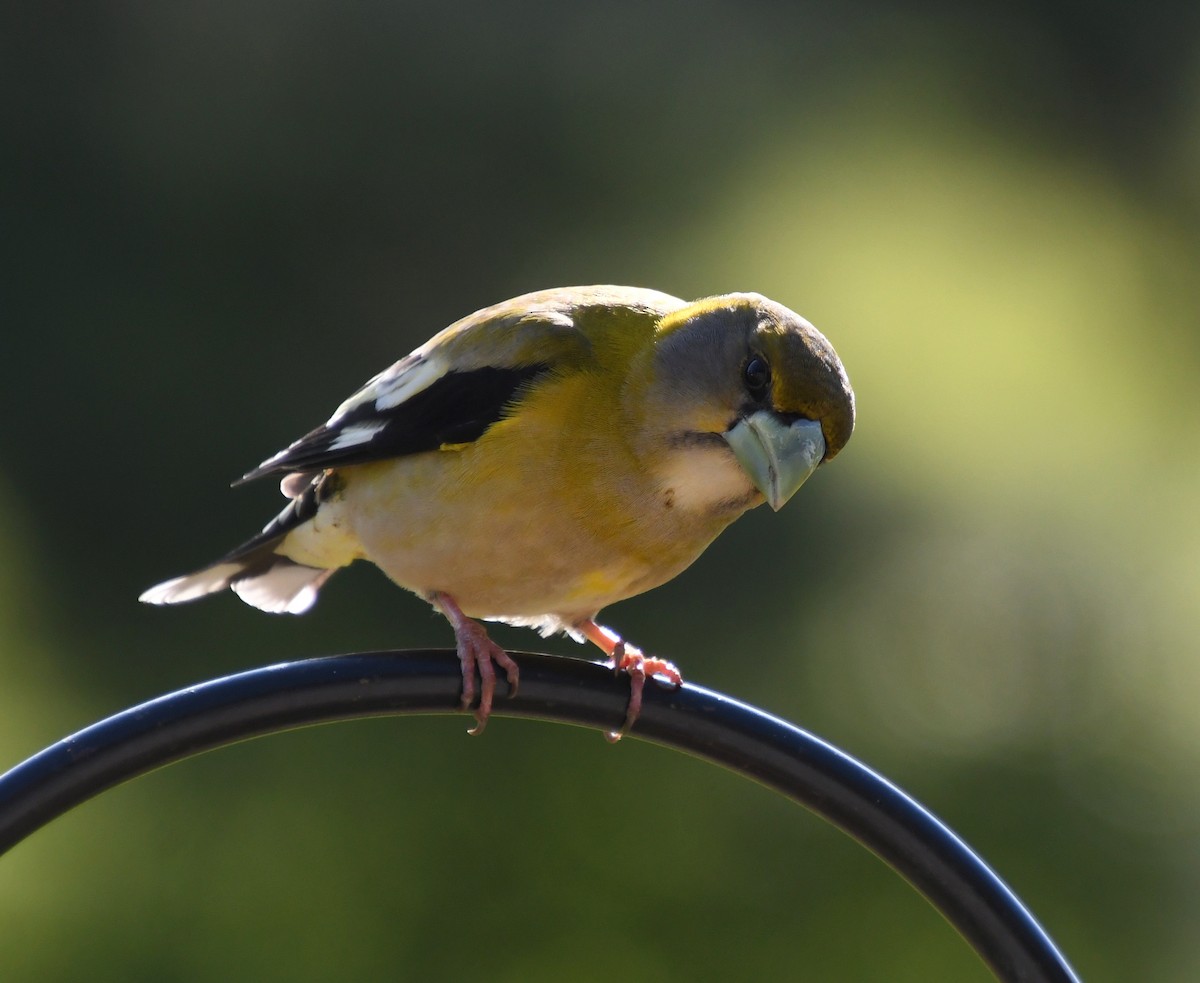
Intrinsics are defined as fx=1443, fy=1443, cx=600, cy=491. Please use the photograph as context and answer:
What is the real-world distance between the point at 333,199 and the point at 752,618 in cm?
336

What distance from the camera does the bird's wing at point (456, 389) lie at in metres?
2.94

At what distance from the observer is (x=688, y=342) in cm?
291

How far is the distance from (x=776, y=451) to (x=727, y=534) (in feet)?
10.7

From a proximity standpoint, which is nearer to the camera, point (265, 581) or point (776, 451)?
point (776, 451)

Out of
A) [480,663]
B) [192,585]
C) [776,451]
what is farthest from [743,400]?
[192,585]

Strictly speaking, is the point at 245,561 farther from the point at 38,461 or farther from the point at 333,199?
the point at 333,199

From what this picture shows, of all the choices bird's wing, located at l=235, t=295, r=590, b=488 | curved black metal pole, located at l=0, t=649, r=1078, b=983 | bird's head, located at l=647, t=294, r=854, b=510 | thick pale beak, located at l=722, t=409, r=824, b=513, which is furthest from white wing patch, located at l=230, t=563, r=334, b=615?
curved black metal pole, located at l=0, t=649, r=1078, b=983

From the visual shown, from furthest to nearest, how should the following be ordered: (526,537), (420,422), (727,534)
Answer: (727,534), (420,422), (526,537)

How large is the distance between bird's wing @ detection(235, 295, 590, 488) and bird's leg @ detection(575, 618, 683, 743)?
1.74 feet

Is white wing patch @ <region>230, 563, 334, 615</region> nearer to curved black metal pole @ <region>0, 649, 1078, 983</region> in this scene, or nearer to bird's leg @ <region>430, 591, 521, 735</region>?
bird's leg @ <region>430, 591, 521, 735</region>

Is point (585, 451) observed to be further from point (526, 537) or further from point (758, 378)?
point (758, 378)

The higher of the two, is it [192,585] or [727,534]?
[192,585]

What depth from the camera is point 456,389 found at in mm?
3008

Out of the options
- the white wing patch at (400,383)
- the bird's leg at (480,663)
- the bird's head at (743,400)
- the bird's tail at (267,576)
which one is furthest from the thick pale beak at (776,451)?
the bird's tail at (267,576)
